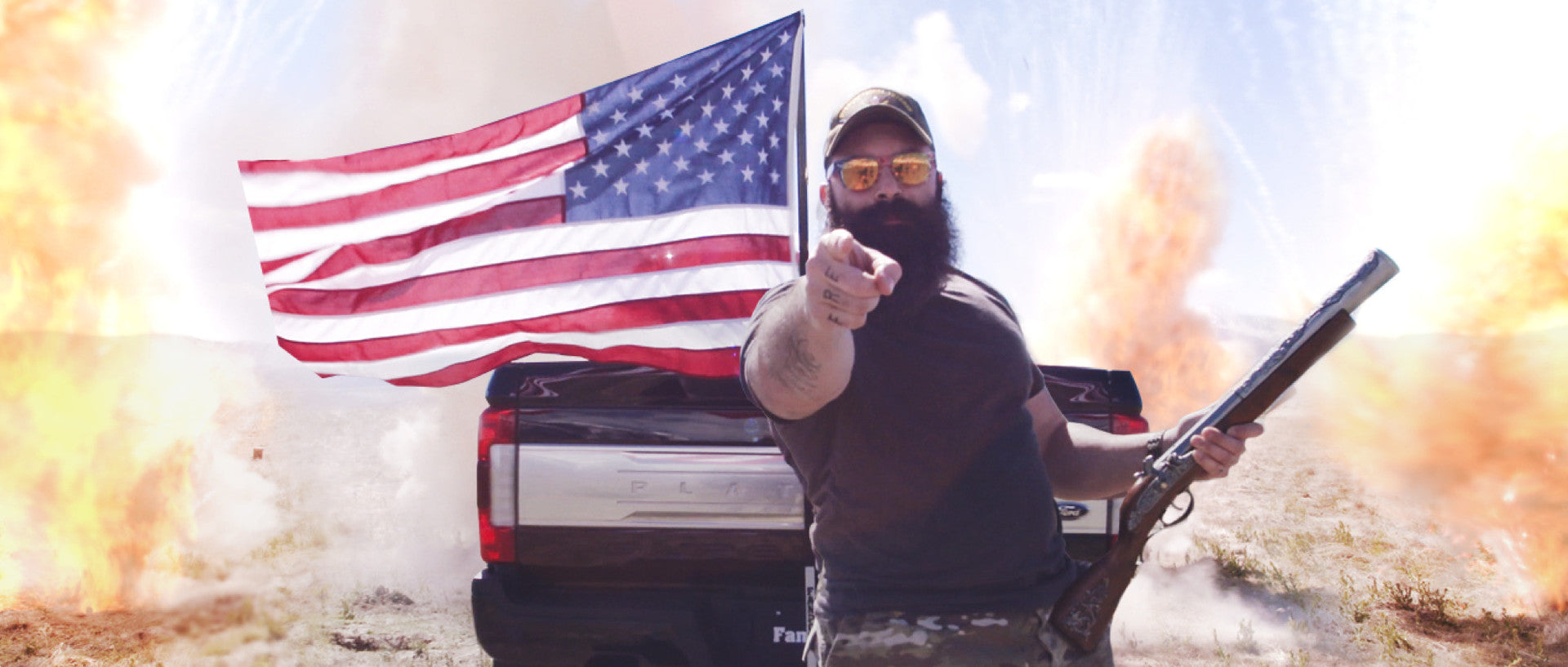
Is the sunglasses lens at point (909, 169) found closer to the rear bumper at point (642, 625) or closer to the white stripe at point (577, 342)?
the rear bumper at point (642, 625)

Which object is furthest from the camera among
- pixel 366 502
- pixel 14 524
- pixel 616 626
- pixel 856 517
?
pixel 366 502

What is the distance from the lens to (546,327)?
15.7ft

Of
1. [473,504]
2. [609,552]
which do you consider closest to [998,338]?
[609,552]

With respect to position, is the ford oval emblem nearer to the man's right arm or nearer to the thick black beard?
the thick black beard

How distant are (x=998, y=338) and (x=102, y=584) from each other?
8.29 metres

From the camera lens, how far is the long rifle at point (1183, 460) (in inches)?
89.2

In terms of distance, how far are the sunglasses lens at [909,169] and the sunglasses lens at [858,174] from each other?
0.05 m

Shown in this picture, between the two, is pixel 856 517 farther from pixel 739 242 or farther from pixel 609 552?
pixel 739 242

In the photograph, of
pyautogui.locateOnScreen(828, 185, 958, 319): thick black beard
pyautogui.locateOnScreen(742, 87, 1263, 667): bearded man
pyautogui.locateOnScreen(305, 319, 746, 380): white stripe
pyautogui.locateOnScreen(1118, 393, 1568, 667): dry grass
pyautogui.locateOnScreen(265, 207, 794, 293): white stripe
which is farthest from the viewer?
pyautogui.locateOnScreen(1118, 393, 1568, 667): dry grass

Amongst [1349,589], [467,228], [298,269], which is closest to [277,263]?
[298,269]

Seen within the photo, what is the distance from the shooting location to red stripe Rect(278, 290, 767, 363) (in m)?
4.77

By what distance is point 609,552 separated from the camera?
366 cm

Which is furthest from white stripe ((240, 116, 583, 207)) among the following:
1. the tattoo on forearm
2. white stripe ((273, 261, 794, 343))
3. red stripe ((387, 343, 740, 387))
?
the tattoo on forearm

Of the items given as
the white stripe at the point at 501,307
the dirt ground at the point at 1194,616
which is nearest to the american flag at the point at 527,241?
the white stripe at the point at 501,307
